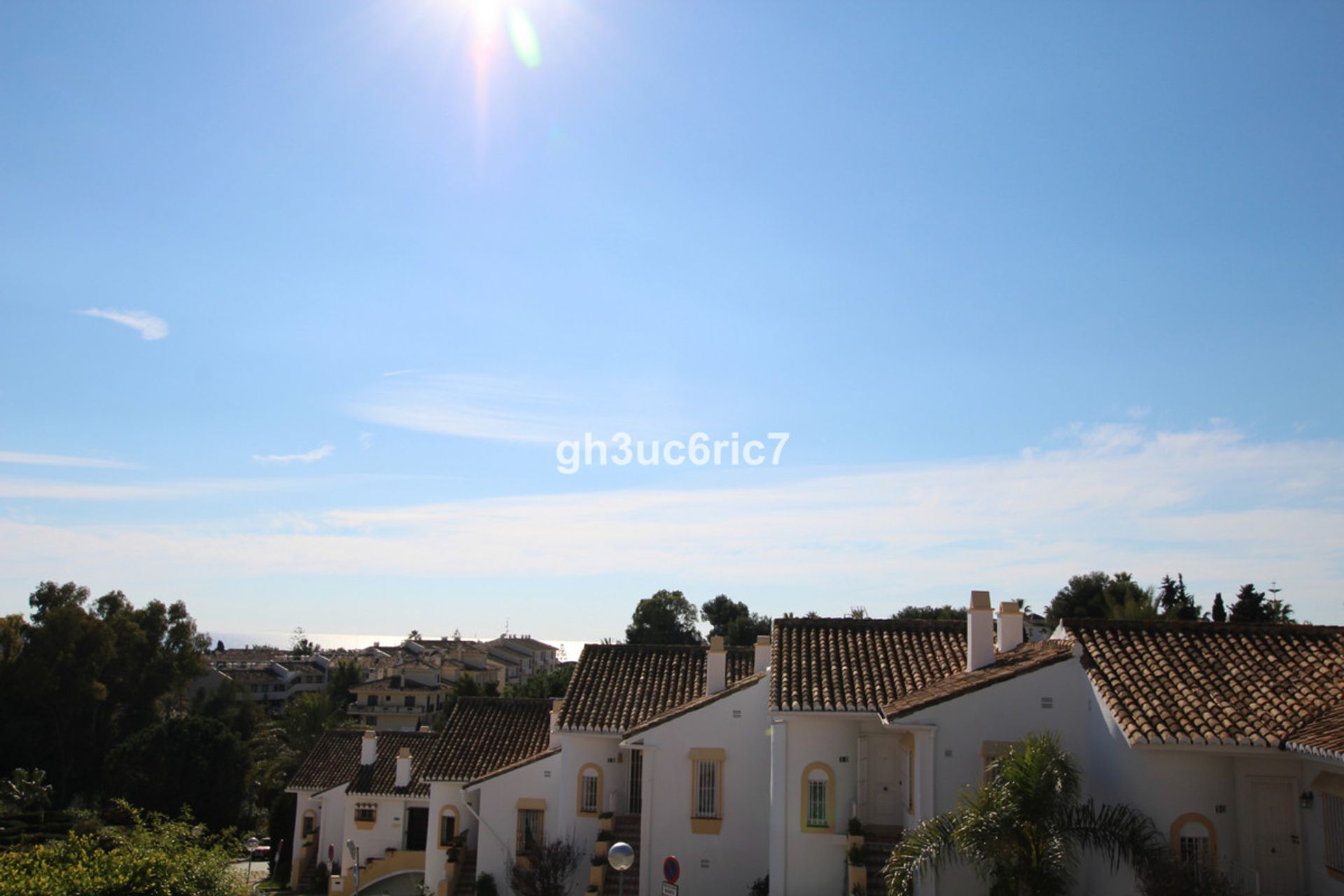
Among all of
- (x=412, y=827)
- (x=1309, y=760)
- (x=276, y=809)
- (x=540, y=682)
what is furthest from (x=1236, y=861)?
(x=540, y=682)

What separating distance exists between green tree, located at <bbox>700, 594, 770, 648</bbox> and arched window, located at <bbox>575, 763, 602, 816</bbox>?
49.3m

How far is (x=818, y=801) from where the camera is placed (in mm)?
20281

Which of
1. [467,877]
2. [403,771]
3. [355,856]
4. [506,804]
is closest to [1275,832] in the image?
[506,804]

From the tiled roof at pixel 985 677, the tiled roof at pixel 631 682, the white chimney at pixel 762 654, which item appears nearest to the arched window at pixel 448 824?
the tiled roof at pixel 631 682

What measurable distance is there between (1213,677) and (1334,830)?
3136 mm

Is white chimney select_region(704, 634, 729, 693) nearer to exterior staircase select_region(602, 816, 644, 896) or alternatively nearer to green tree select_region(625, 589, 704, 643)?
exterior staircase select_region(602, 816, 644, 896)

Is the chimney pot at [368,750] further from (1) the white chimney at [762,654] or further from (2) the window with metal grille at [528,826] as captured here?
(1) the white chimney at [762,654]

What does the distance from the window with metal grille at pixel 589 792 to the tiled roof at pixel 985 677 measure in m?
9.73

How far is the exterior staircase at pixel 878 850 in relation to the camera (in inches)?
739

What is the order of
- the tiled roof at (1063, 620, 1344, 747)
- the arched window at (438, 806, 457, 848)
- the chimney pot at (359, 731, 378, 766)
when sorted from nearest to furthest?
the tiled roof at (1063, 620, 1344, 747) → the arched window at (438, 806, 457, 848) → the chimney pot at (359, 731, 378, 766)

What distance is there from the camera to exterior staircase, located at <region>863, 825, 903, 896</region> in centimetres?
1878

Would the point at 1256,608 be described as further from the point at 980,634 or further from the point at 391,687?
the point at 391,687

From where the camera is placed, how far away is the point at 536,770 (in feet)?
88.3

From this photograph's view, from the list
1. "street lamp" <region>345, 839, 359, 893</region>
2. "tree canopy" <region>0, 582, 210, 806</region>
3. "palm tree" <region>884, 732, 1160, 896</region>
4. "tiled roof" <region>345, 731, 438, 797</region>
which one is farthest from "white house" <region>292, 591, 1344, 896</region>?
"tree canopy" <region>0, 582, 210, 806</region>
